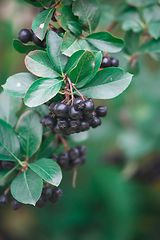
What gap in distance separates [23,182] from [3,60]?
4.75 feet

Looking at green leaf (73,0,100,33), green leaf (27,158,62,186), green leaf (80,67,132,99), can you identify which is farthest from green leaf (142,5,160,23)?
green leaf (27,158,62,186)

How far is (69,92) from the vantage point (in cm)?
62

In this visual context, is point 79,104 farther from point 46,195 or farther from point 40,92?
point 46,195

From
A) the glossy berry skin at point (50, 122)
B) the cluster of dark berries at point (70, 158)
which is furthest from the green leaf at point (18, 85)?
the cluster of dark berries at point (70, 158)

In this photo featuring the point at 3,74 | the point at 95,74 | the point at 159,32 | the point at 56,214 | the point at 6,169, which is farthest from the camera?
the point at 56,214

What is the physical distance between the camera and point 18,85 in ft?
1.99

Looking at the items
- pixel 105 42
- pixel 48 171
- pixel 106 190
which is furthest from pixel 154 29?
pixel 106 190

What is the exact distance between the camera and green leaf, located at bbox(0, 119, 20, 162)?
2.28ft

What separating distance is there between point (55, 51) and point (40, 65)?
55 mm

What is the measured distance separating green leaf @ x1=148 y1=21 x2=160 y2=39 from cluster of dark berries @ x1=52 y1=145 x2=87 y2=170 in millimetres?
509

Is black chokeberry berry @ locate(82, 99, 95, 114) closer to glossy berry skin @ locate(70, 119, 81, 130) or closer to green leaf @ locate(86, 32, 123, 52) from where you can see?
glossy berry skin @ locate(70, 119, 81, 130)

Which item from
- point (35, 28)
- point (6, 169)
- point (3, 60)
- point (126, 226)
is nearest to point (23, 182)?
point (6, 169)

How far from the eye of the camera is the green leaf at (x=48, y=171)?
604 millimetres

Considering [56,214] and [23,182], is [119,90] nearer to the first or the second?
[23,182]
